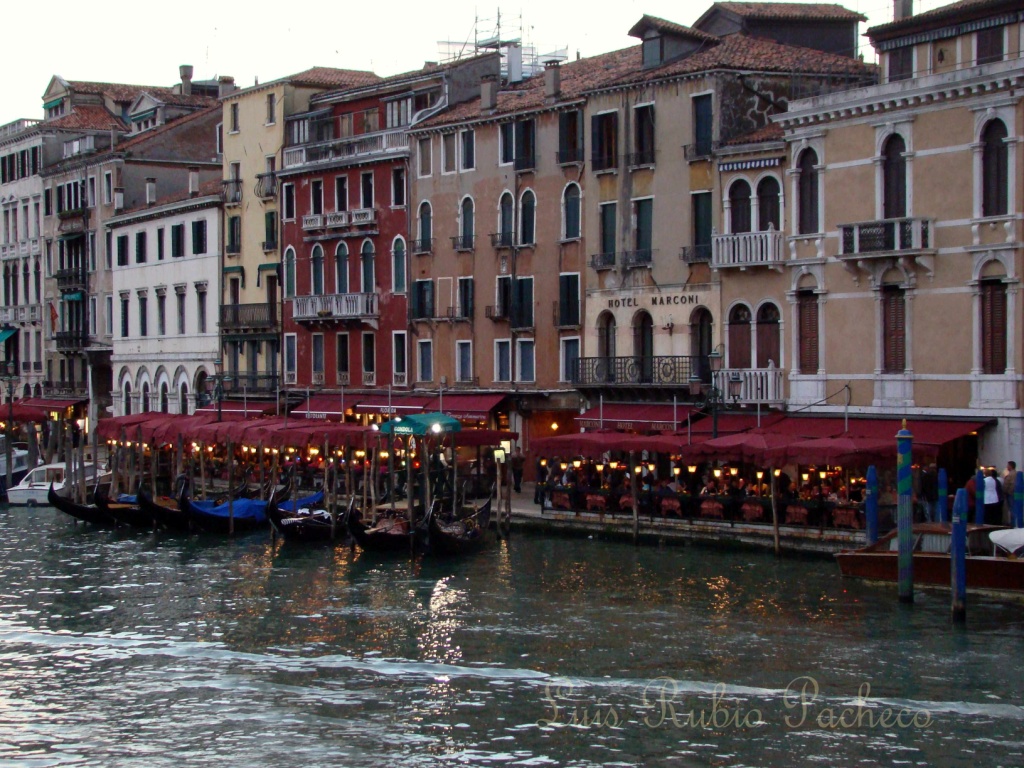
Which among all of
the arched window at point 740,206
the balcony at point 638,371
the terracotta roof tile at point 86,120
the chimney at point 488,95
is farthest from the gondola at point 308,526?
the terracotta roof tile at point 86,120

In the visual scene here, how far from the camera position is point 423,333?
40.1 meters

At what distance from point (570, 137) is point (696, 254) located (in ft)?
16.3

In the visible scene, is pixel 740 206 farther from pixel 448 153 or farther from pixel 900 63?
pixel 448 153

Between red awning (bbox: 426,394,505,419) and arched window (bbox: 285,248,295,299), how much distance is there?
26.2 ft

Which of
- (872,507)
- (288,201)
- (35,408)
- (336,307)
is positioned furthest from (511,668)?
(35,408)

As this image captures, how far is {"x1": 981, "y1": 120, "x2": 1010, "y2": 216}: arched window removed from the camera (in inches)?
1018

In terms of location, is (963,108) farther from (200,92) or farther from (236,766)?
(200,92)

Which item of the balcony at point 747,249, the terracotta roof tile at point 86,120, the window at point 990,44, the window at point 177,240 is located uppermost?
the terracotta roof tile at point 86,120

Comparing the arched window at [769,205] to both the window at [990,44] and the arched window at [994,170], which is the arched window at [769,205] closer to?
the arched window at [994,170]

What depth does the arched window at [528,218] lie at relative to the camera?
36.7 metres

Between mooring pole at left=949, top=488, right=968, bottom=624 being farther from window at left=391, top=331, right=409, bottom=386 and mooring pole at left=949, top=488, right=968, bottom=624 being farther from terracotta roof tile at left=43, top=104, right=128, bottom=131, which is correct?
terracotta roof tile at left=43, top=104, right=128, bottom=131

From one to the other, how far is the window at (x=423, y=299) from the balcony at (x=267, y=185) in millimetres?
7156

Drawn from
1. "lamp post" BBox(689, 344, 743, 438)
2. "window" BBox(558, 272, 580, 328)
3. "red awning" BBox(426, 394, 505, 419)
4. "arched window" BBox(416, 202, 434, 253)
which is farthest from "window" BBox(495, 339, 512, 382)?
"lamp post" BBox(689, 344, 743, 438)

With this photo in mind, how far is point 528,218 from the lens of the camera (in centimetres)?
3694
